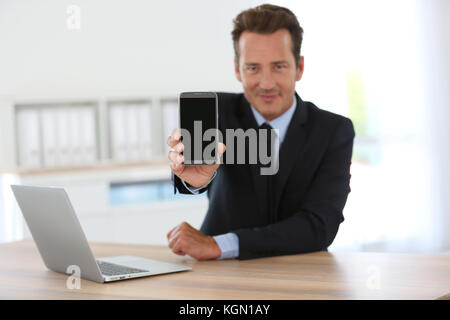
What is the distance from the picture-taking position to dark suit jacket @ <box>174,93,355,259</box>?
204 cm

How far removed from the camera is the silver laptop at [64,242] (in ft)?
5.12

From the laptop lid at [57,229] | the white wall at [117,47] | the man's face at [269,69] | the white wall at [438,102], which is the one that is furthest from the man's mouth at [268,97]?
the white wall at [438,102]

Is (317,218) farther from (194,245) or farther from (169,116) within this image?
(169,116)

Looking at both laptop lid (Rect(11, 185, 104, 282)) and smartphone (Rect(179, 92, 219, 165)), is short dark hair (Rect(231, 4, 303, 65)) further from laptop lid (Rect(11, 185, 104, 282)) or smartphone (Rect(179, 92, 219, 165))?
laptop lid (Rect(11, 185, 104, 282))

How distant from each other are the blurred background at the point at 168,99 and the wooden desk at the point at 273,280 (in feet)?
6.39

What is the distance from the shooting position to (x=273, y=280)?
1.60 meters

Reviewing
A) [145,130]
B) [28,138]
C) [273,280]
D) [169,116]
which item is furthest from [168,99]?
[273,280]

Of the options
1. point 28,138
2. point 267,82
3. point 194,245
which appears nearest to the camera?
point 194,245

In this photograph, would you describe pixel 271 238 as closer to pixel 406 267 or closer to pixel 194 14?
pixel 406 267

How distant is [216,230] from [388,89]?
3.35 m

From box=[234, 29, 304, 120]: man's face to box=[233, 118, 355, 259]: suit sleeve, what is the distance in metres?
0.22

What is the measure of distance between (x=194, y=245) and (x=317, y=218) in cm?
42

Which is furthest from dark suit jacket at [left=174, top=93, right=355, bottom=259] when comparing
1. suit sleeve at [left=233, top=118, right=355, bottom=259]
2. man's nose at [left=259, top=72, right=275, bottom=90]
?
man's nose at [left=259, top=72, right=275, bottom=90]

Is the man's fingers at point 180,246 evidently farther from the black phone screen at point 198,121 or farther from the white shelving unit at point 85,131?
the white shelving unit at point 85,131
